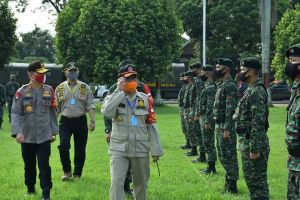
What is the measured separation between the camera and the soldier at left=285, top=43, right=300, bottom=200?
5891mm

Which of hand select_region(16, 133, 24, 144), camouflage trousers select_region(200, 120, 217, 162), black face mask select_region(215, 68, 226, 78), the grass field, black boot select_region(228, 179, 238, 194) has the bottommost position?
the grass field

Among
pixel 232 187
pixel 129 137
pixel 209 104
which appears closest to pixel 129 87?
pixel 129 137

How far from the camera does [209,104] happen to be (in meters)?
11.4

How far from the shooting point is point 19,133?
8812 mm

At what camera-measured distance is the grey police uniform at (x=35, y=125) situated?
8.90 m

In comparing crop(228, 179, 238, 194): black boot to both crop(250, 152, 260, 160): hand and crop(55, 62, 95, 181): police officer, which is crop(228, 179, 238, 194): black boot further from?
crop(55, 62, 95, 181): police officer

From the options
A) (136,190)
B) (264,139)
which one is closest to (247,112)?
(264,139)

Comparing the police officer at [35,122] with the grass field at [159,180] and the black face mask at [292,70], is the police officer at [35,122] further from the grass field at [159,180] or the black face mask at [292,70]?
the black face mask at [292,70]

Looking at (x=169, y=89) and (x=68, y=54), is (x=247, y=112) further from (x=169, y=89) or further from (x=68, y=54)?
(x=169, y=89)

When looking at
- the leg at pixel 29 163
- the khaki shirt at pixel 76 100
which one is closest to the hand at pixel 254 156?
the leg at pixel 29 163

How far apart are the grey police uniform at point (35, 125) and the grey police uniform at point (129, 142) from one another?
1820mm

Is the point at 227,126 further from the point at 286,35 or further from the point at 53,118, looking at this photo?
the point at 286,35

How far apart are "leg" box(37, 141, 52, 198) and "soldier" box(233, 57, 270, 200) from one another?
3.16 metres

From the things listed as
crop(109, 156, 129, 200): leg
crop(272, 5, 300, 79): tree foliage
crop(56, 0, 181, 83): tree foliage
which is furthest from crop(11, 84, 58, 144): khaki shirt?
crop(56, 0, 181, 83): tree foliage
